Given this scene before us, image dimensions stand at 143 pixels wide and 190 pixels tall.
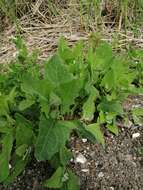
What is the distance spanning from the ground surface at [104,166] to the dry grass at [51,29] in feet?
2.70

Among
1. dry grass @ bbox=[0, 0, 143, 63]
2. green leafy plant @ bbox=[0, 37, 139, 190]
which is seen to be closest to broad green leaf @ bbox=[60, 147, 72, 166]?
green leafy plant @ bbox=[0, 37, 139, 190]

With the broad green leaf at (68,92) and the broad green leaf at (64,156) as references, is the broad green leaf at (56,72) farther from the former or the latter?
the broad green leaf at (64,156)

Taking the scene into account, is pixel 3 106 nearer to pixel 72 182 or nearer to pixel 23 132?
pixel 23 132

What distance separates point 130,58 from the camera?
239 cm

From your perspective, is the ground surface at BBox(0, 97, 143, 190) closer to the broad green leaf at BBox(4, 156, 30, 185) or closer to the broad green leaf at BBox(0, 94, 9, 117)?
the broad green leaf at BBox(4, 156, 30, 185)

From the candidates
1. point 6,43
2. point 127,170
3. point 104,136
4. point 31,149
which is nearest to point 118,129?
point 104,136

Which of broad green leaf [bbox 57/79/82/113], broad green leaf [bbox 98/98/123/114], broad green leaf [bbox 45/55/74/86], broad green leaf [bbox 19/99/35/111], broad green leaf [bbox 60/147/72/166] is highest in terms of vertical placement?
broad green leaf [bbox 45/55/74/86]

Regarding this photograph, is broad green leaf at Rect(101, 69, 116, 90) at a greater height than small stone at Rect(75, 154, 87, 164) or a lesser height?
greater

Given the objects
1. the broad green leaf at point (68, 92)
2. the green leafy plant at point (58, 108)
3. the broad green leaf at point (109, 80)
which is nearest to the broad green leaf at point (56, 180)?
the green leafy plant at point (58, 108)

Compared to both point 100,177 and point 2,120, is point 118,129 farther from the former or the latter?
point 2,120

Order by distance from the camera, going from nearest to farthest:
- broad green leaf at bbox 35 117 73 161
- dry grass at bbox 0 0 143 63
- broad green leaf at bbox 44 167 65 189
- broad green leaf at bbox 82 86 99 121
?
broad green leaf at bbox 35 117 73 161, broad green leaf at bbox 44 167 65 189, broad green leaf at bbox 82 86 99 121, dry grass at bbox 0 0 143 63

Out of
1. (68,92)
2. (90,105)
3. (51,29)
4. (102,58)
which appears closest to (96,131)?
(90,105)

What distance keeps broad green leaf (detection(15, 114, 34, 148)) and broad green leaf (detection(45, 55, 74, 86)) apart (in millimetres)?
181

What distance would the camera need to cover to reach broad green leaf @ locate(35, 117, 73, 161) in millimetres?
1636
